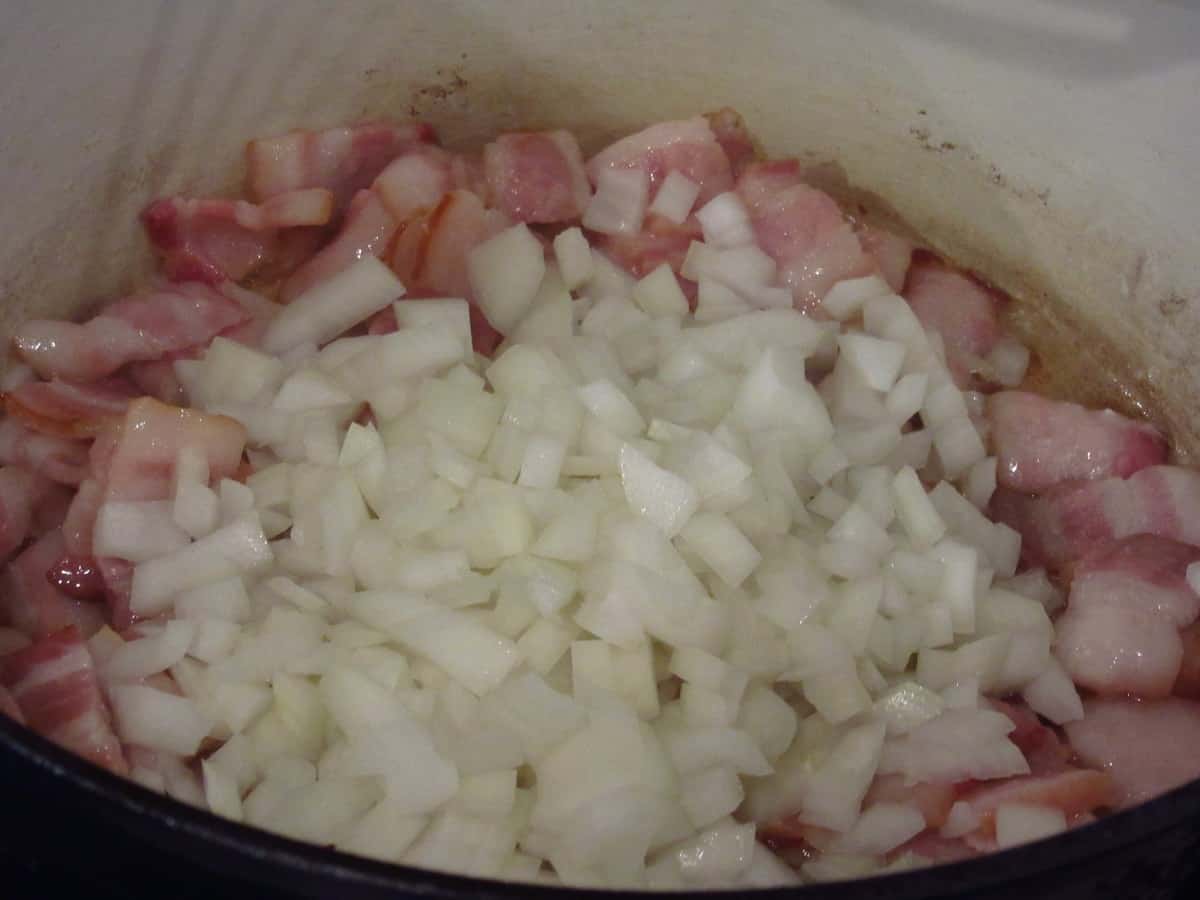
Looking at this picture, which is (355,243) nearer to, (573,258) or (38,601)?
(573,258)

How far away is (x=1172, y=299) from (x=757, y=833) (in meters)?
0.94

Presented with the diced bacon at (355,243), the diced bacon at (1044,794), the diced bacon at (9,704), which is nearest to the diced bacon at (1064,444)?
the diced bacon at (1044,794)

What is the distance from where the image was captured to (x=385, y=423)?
1497 mm

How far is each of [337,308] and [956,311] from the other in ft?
2.95

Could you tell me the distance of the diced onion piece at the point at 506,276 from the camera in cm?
165

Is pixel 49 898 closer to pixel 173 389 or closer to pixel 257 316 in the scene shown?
pixel 173 389

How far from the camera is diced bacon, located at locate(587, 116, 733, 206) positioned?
179 cm

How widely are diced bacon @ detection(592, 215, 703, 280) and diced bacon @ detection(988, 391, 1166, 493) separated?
50 centimetres

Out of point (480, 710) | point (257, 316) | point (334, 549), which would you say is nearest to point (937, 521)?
point (480, 710)

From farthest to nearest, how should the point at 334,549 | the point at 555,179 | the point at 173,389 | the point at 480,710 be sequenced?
the point at 555,179
the point at 173,389
the point at 334,549
the point at 480,710

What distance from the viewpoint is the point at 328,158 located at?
171 centimetres

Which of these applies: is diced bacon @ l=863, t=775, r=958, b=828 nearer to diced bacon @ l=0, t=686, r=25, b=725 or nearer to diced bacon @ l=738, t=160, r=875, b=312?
diced bacon @ l=738, t=160, r=875, b=312

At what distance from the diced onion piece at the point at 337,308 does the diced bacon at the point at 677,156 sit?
0.40m

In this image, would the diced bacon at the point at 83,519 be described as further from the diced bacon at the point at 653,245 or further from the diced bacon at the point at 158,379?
the diced bacon at the point at 653,245
